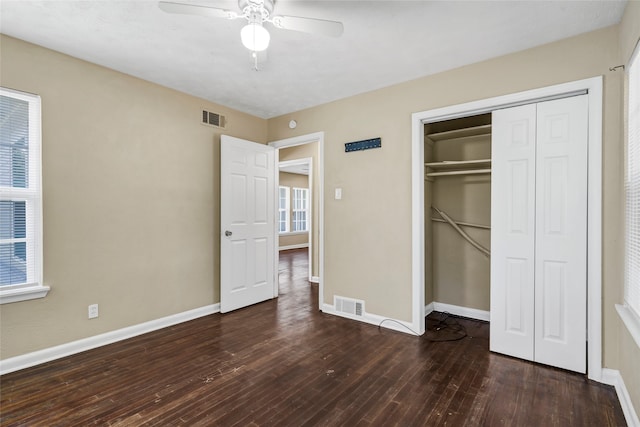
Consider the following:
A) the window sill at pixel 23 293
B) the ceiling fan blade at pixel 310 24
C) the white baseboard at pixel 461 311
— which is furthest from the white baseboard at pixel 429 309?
the window sill at pixel 23 293

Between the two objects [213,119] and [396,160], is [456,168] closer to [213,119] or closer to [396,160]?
[396,160]

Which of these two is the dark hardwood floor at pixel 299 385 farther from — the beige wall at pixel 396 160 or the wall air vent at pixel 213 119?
the wall air vent at pixel 213 119

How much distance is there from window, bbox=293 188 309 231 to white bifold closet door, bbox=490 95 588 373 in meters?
7.67

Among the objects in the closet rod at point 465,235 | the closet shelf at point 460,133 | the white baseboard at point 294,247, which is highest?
the closet shelf at point 460,133

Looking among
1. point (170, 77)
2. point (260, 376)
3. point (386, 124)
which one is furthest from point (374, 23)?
point (260, 376)

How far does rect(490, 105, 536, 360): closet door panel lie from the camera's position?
2.63 m

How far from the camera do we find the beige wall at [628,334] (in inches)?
71.1

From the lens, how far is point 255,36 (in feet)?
6.01

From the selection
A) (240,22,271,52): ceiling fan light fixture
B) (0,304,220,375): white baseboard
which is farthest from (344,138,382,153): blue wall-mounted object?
(0,304,220,375): white baseboard

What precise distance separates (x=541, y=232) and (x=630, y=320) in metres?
0.86

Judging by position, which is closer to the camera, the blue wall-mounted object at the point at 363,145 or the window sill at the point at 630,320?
the window sill at the point at 630,320

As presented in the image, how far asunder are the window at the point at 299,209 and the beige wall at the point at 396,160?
5814mm

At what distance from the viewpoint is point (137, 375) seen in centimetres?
243

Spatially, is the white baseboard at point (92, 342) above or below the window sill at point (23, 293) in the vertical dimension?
below
